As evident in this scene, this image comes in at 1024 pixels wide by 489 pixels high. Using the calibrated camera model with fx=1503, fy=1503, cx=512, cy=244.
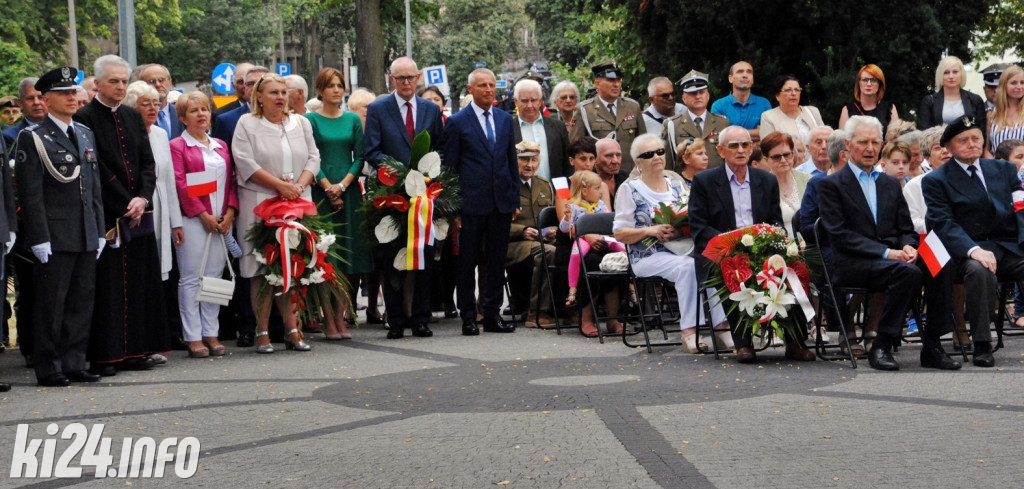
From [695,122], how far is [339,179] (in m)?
3.81

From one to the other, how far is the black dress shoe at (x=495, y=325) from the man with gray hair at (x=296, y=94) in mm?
2627

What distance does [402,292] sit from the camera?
44.9ft

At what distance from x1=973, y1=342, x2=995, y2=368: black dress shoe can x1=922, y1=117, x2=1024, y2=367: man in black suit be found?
371mm

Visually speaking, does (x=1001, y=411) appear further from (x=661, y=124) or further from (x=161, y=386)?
(x=661, y=124)

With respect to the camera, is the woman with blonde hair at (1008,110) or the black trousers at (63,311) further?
the woman with blonde hair at (1008,110)

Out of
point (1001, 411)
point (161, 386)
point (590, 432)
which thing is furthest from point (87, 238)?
point (1001, 411)

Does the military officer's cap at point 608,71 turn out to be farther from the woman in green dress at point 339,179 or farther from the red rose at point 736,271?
the red rose at point 736,271

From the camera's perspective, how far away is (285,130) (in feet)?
42.4

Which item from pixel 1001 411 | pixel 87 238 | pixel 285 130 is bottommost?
pixel 1001 411

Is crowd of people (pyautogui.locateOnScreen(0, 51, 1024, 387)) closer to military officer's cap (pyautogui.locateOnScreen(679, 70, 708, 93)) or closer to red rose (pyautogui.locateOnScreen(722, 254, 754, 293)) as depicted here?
military officer's cap (pyautogui.locateOnScreen(679, 70, 708, 93))

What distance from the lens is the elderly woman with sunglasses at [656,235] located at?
39.5 feet

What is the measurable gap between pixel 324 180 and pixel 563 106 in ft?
11.7

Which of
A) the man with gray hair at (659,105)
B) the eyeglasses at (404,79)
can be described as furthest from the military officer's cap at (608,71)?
the eyeglasses at (404,79)

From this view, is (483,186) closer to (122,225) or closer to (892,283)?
(122,225)
